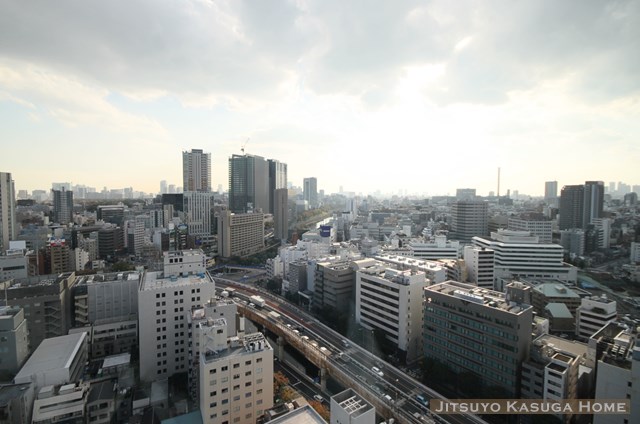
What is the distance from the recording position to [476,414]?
10594 mm

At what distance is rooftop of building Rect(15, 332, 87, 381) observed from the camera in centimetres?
1010

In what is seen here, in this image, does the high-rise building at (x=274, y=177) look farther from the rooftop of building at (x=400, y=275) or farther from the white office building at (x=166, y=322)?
the white office building at (x=166, y=322)

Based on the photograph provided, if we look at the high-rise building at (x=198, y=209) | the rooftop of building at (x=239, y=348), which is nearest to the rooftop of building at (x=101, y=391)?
the rooftop of building at (x=239, y=348)

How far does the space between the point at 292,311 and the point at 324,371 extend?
6221 millimetres

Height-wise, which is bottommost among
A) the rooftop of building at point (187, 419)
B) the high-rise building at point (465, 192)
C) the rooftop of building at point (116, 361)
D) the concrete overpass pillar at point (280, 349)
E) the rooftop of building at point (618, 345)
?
the concrete overpass pillar at point (280, 349)

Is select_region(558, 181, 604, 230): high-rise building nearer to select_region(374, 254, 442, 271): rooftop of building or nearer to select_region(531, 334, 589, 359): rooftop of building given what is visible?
select_region(374, 254, 442, 271): rooftop of building

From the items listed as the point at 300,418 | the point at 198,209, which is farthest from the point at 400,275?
the point at 198,209

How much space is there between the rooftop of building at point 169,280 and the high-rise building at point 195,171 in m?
47.3

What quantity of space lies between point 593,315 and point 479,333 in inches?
321

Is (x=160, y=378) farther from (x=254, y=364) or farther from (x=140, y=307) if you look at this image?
(x=254, y=364)

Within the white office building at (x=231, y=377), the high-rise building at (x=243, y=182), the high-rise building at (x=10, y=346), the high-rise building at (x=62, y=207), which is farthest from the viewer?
the high-rise building at (x=243, y=182)

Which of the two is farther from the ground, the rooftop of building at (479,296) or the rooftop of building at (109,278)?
the rooftop of building at (479,296)

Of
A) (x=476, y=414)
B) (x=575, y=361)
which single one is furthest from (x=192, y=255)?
(x=575, y=361)

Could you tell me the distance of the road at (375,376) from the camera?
33.3ft
